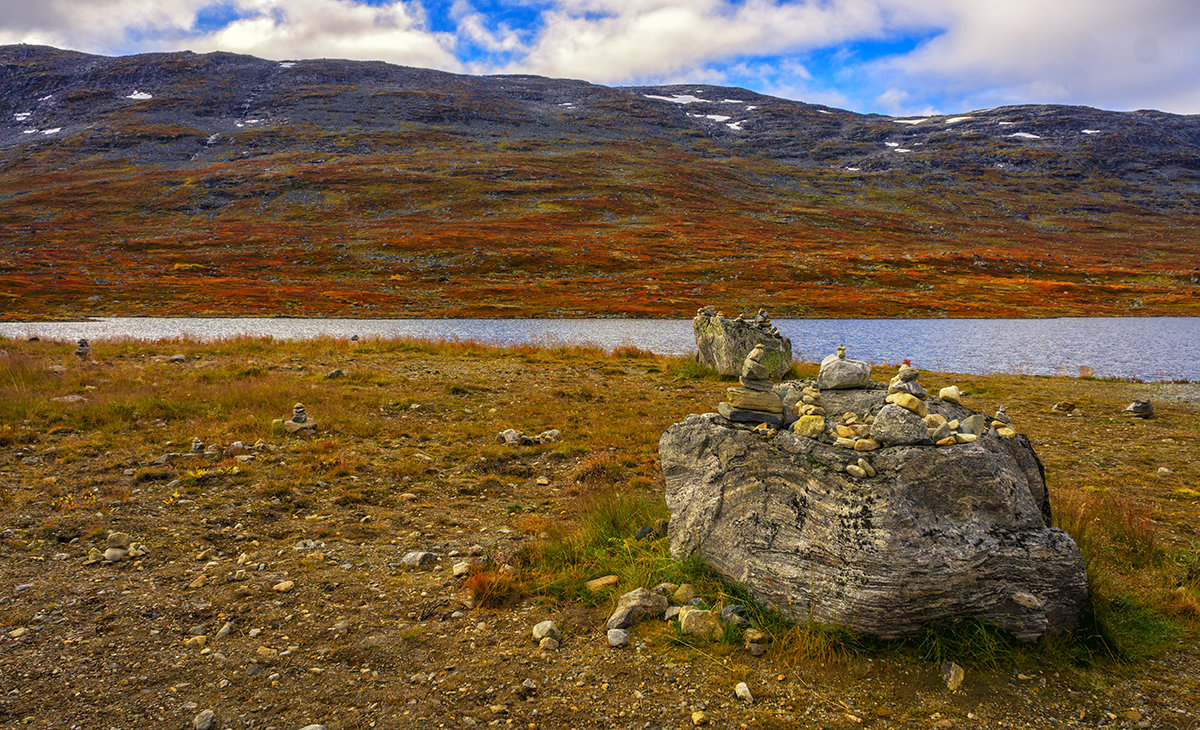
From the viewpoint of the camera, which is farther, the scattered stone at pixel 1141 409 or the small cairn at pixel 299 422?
the scattered stone at pixel 1141 409

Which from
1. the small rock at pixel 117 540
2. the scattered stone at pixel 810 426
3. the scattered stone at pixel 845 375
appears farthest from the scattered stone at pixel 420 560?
the scattered stone at pixel 845 375

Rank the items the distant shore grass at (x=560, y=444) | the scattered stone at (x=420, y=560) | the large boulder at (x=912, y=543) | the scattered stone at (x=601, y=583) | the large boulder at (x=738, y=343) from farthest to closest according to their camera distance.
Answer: the large boulder at (x=738, y=343) → the scattered stone at (x=420, y=560) → the scattered stone at (x=601, y=583) → the distant shore grass at (x=560, y=444) → the large boulder at (x=912, y=543)

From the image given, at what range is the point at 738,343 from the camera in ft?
76.3

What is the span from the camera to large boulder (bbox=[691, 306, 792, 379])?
22578 mm

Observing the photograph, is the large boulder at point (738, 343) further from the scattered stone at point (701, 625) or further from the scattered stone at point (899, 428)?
the scattered stone at point (701, 625)

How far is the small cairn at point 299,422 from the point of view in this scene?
13.9 meters

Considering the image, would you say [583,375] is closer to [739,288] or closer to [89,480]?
[89,480]

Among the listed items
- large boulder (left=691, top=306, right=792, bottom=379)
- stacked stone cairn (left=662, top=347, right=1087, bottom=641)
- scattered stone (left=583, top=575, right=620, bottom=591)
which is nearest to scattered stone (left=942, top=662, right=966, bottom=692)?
stacked stone cairn (left=662, top=347, right=1087, bottom=641)

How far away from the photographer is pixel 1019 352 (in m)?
38.5

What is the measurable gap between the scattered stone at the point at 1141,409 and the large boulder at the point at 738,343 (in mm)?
10256

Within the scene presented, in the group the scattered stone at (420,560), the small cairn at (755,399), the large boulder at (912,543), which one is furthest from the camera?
the scattered stone at (420,560)

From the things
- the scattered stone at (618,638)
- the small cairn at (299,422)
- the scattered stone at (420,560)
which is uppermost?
the small cairn at (299,422)

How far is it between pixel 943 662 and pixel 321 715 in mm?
5576

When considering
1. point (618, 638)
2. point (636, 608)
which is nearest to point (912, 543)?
point (636, 608)
